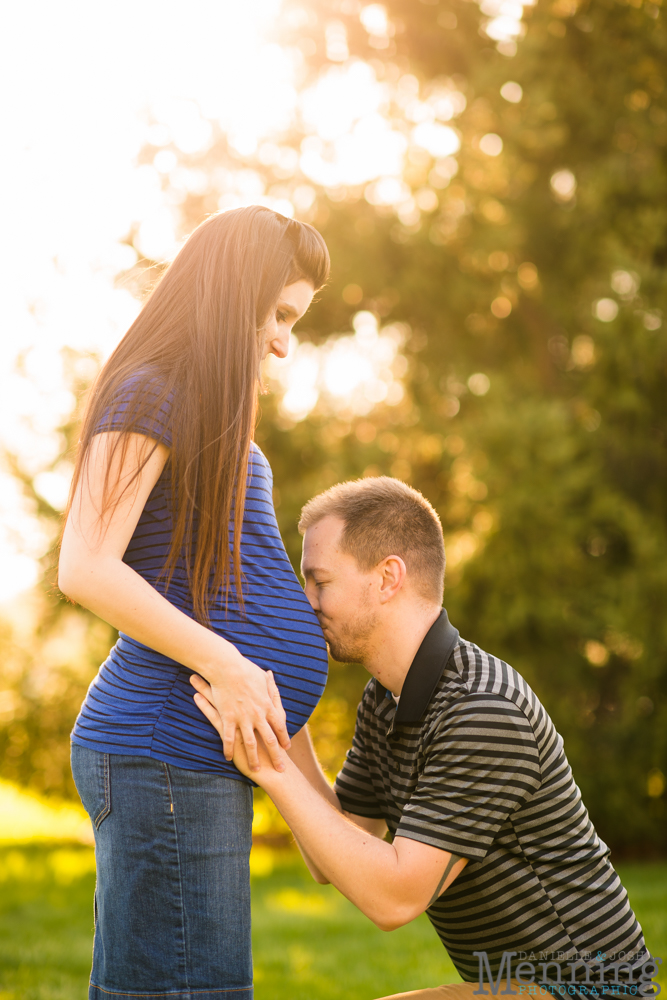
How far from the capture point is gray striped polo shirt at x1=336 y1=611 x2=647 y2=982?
172cm

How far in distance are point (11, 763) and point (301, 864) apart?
9.71 feet

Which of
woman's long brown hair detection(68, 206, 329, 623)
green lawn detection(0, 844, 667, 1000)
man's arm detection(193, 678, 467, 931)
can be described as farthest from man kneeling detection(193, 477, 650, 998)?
green lawn detection(0, 844, 667, 1000)

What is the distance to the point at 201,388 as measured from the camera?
1.70m

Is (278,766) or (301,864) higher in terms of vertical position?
(278,766)

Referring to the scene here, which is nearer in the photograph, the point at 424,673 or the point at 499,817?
the point at 499,817

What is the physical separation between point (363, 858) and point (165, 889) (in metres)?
0.39

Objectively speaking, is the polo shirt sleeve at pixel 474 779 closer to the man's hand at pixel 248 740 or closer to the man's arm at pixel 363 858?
the man's arm at pixel 363 858

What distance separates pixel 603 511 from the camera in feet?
23.6

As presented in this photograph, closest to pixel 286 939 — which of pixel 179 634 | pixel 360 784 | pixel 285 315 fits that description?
pixel 360 784

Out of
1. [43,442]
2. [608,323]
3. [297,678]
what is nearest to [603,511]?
[608,323]

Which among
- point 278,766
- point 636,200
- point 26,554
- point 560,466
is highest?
point 278,766

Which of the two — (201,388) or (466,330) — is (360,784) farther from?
(466,330)

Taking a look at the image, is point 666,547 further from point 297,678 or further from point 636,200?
point 297,678

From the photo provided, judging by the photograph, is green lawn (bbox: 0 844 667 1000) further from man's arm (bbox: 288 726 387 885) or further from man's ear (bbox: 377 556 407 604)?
man's ear (bbox: 377 556 407 604)
